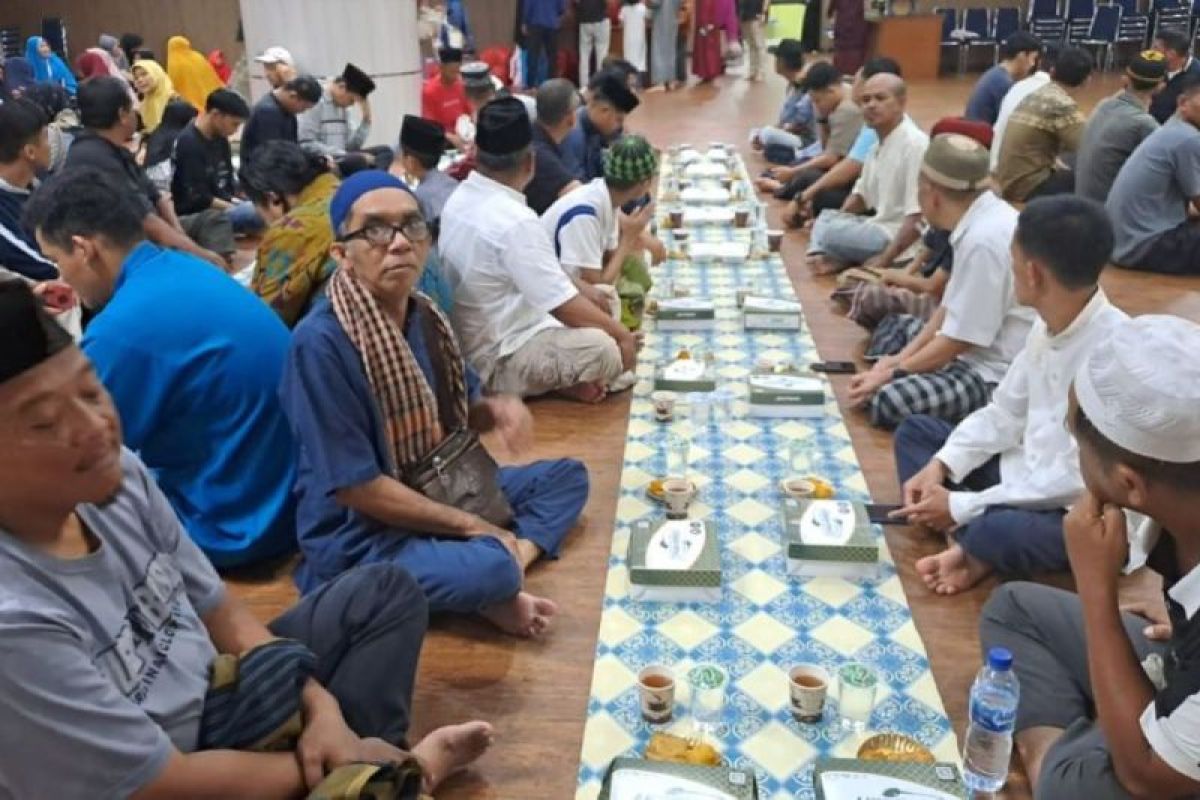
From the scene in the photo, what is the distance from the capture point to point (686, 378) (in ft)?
12.2

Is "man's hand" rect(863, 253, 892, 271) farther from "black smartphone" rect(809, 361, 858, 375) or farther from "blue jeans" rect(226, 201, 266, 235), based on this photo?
"blue jeans" rect(226, 201, 266, 235)

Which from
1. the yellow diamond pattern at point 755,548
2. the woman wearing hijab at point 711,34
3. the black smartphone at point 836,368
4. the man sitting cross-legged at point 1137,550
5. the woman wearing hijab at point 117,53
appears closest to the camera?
the man sitting cross-legged at point 1137,550

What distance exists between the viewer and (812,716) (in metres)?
2.12

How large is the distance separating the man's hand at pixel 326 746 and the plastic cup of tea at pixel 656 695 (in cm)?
58

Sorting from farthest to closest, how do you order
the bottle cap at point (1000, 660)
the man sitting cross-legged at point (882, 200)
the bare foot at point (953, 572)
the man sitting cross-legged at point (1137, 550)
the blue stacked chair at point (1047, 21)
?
1. the blue stacked chair at point (1047, 21)
2. the man sitting cross-legged at point (882, 200)
3. the bare foot at point (953, 572)
4. the bottle cap at point (1000, 660)
5. the man sitting cross-legged at point (1137, 550)

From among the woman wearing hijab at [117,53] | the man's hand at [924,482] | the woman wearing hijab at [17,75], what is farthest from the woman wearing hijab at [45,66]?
the man's hand at [924,482]

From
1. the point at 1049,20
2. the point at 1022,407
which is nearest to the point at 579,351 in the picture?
the point at 1022,407

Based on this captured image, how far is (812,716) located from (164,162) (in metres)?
5.72

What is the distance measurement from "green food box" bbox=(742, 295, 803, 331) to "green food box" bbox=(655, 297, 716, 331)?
163mm

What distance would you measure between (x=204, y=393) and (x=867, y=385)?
7.15ft

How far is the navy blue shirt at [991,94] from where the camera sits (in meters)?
6.95

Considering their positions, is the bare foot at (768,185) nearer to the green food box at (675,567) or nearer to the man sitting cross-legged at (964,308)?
the man sitting cross-legged at (964,308)

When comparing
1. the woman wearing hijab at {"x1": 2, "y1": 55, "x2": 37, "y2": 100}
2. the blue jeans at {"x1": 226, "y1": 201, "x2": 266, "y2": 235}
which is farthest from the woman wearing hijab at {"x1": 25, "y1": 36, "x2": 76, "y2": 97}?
the blue jeans at {"x1": 226, "y1": 201, "x2": 266, "y2": 235}

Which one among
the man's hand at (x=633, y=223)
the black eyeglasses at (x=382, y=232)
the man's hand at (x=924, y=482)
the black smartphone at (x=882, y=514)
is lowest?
the black smartphone at (x=882, y=514)
